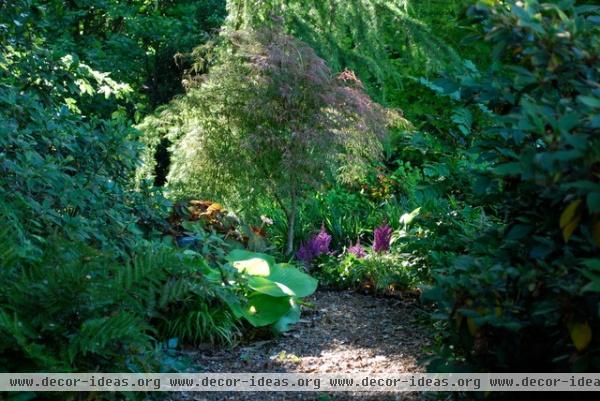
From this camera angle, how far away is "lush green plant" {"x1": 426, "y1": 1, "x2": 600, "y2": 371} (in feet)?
6.43

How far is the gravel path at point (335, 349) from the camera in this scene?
3492mm

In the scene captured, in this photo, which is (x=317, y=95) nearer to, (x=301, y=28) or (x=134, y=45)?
(x=301, y=28)

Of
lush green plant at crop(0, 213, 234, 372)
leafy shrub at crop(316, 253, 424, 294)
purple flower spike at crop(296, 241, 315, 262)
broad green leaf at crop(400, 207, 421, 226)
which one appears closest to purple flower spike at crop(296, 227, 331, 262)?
purple flower spike at crop(296, 241, 315, 262)

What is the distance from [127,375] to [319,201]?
5033 mm

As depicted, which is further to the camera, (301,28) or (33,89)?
Answer: (301,28)

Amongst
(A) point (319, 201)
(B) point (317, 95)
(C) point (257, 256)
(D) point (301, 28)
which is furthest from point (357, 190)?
(C) point (257, 256)

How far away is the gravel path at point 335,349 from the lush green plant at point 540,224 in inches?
42.2

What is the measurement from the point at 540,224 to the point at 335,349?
225 cm

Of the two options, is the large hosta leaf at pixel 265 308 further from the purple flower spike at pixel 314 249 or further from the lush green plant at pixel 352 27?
the lush green plant at pixel 352 27

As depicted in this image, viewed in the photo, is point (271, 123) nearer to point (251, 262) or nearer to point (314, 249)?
point (314, 249)

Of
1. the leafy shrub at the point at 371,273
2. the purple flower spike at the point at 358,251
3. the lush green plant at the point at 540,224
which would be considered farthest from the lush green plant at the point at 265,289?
the lush green plant at the point at 540,224

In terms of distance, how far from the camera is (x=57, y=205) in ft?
11.7

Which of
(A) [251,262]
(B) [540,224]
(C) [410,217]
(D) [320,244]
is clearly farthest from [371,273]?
(B) [540,224]

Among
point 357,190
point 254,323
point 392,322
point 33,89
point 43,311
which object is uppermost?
point 33,89
